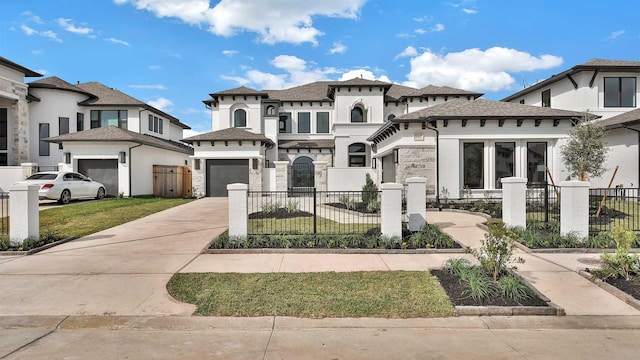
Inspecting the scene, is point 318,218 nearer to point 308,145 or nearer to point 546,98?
point 308,145

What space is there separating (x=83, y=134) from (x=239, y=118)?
41.4 feet

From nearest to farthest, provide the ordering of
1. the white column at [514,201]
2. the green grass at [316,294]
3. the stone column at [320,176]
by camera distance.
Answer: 1. the green grass at [316,294]
2. the white column at [514,201]
3. the stone column at [320,176]

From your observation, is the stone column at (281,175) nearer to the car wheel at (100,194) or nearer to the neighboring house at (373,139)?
the neighboring house at (373,139)

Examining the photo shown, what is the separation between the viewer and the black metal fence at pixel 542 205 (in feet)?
36.0

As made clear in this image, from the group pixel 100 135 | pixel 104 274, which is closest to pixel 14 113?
pixel 100 135

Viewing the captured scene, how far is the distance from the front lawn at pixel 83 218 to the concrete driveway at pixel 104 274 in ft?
2.13

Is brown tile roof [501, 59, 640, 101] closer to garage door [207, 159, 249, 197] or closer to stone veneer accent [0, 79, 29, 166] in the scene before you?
garage door [207, 159, 249, 197]

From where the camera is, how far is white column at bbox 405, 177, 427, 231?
973cm

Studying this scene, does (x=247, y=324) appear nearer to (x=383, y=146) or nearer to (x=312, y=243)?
(x=312, y=243)

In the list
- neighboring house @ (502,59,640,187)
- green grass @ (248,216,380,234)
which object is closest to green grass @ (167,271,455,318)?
green grass @ (248,216,380,234)

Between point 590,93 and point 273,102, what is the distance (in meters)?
Answer: 23.5

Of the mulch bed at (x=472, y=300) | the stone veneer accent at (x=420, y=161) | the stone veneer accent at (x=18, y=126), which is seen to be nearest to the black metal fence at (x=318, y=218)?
the stone veneer accent at (x=420, y=161)

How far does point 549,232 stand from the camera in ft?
32.2

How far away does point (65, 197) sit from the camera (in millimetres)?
18234
